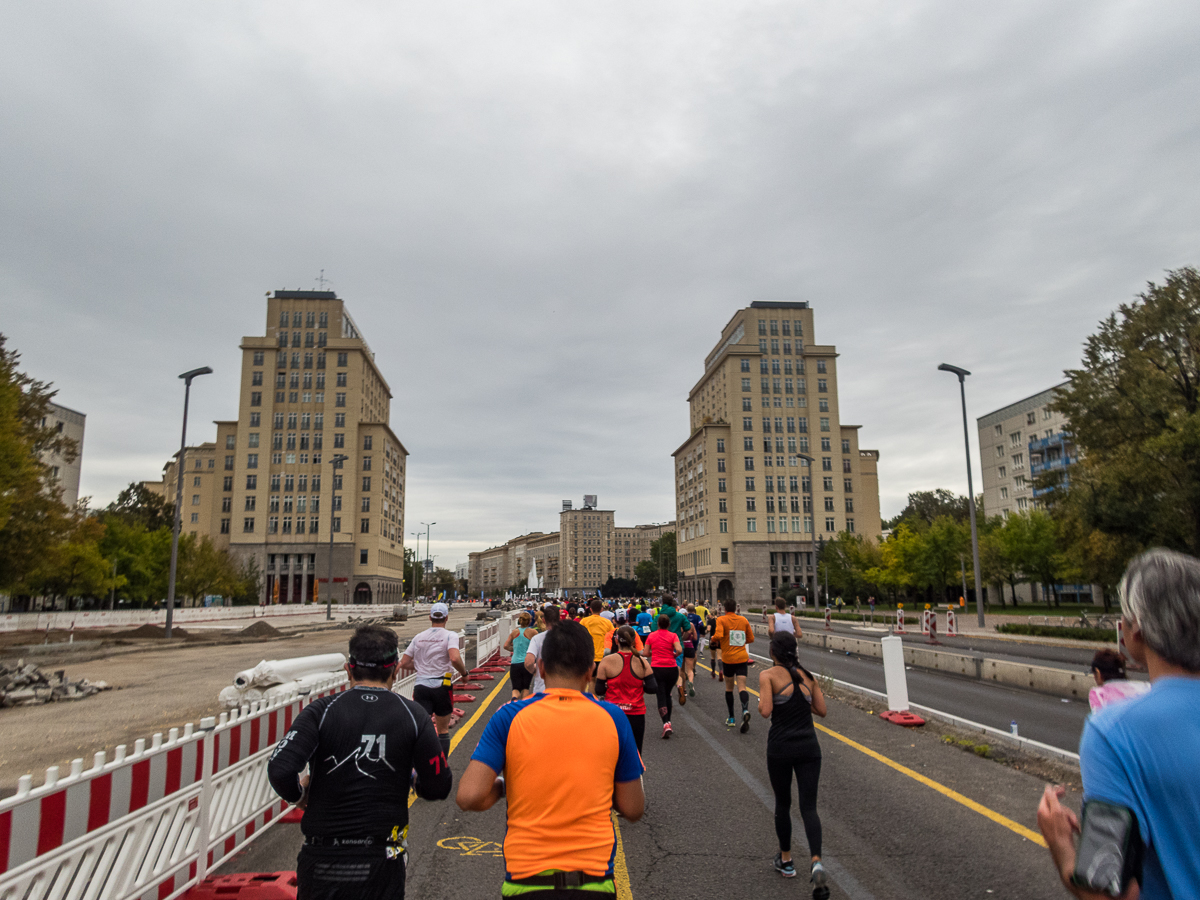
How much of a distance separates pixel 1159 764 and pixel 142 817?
5.36 meters

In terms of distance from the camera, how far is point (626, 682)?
815cm

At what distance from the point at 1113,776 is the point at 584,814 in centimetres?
174

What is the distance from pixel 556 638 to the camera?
315cm

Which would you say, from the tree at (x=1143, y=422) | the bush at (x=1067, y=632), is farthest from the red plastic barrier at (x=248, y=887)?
the tree at (x=1143, y=422)

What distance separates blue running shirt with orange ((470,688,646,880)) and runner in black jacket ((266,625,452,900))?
0.69 meters

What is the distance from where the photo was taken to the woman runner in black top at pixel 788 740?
554cm

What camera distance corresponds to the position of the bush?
89.4 ft

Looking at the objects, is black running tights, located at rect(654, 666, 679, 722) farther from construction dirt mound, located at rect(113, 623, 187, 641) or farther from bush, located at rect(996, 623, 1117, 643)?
construction dirt mound, located at rect(113, 623, 187, 641)

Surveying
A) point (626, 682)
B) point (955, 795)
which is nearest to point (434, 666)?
point (626, 682)

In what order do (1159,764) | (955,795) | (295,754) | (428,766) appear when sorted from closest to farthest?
(1159,764) < (295,754) < (428,766) < (955,795)

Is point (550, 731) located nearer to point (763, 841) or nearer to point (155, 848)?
point (155, 848)

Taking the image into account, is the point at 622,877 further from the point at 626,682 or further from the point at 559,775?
the point at 559,775

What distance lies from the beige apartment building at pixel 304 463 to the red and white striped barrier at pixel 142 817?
88222 millimetres

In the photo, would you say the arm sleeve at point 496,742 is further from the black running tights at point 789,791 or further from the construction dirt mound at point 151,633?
the construction dirt mound at point 151,633
